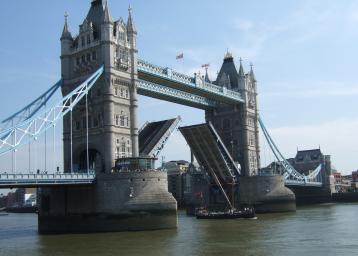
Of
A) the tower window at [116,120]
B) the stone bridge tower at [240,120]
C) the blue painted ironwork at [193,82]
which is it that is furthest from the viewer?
the stone bridge tower at [240,120]

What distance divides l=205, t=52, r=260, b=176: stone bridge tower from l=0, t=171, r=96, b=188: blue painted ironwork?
144 feet

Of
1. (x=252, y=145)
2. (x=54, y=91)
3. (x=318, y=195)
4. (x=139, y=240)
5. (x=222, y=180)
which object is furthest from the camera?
(x=318, y=195)

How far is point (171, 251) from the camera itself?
40.0 metres

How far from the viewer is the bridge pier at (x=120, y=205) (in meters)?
56.5

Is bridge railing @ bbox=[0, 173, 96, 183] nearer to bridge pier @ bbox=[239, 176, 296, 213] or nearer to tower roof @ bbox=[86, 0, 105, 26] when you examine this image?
tower roof @ bbox=[86, 0, 105, 26]

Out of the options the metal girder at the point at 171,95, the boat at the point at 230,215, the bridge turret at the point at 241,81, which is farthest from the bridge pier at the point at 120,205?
the bridge turret at the point at 241,81

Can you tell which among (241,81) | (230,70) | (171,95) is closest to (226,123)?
(241,81)

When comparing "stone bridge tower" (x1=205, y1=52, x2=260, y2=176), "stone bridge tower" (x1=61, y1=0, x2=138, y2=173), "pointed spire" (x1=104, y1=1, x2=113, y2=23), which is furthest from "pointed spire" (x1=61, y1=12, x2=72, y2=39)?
"stone bridge tower" (x1=205, y1=52, x2=260, y2=176)

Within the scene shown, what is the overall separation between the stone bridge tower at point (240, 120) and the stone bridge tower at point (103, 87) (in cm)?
3248

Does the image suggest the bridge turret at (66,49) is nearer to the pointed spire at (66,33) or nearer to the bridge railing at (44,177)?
the pointed spire at (66,33)

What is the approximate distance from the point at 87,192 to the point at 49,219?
19.4 ft

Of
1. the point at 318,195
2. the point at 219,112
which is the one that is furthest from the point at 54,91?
the point at 318,195

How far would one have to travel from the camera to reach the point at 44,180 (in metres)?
52.4

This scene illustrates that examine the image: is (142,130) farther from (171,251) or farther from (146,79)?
(171,251)
